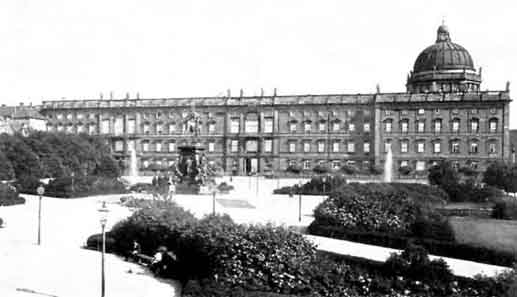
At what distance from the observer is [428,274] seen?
48.7 feet

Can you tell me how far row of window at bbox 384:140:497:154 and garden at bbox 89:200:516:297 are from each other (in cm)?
5436

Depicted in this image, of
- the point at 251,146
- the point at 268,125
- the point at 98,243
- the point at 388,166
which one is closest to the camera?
the point at 98,243

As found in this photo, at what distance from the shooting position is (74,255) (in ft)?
63.2

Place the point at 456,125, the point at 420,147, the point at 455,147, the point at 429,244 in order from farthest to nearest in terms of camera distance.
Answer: the point at 420,147 → the point at 456,125 → the point at 455,147 → the point at 429,244

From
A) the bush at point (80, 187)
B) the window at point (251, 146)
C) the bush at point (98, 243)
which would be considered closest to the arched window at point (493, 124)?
the window at point (251, 146)

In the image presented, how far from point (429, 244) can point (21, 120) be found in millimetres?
78496

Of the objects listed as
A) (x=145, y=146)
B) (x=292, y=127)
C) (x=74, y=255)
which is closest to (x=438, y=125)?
(x=292, y=127)

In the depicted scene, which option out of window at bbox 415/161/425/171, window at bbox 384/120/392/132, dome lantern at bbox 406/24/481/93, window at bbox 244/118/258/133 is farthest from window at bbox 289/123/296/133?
dome lantern at bbox 406/24/481/93

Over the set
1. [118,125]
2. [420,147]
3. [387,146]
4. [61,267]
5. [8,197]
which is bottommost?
[61,267]

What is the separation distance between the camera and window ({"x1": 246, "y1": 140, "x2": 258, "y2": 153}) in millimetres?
74244

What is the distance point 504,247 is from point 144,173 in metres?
56.5

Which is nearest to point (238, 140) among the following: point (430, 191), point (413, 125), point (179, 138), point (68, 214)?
point (179, 138)

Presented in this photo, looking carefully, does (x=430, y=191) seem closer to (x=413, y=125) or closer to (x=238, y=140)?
(x=413, y=125)

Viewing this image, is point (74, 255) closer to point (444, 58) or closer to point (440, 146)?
point (440, 146)
